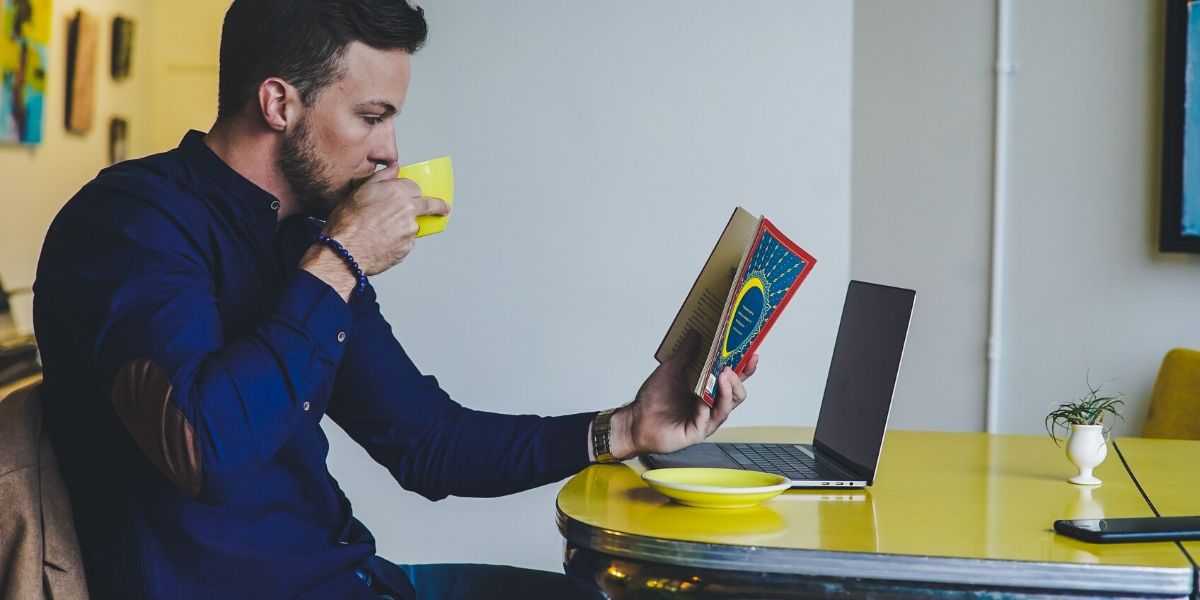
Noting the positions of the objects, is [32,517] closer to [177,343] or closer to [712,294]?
[177,343]

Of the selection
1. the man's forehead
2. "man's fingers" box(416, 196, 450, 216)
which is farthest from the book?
the man's forehead

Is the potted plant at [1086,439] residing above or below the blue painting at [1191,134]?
below

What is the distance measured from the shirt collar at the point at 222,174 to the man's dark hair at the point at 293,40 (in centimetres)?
6

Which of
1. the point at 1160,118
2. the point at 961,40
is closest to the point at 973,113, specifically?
the point at 961,40

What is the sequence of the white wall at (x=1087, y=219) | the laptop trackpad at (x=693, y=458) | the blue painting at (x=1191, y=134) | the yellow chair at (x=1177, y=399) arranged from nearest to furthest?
the laptop trackpad at (x=693, y=458)
the yellow chair at (x=1177, y=399)
the blue painting at (x=1191, y=134)
the white wall at (x=1087, y=219)

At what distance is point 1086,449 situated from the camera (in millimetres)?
1427

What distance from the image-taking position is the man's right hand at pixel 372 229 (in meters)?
1.26

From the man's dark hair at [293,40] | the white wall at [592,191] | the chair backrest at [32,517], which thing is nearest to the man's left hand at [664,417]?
the man's dark hair at [293,40]

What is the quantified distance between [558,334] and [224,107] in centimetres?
122

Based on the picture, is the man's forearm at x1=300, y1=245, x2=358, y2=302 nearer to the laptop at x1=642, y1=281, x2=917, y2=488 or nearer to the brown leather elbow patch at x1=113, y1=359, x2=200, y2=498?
the brown leather elbow patch at x1=113, y1=359, x2=200, y2=498

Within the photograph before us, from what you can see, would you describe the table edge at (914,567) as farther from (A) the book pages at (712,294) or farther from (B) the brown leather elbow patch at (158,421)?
(B) the brown leather elbow patch at (158,421)

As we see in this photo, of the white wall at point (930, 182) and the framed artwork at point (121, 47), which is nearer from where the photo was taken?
the white wall at point (930, 182)

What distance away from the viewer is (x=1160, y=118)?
311 cm

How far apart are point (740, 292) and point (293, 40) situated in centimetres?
61
